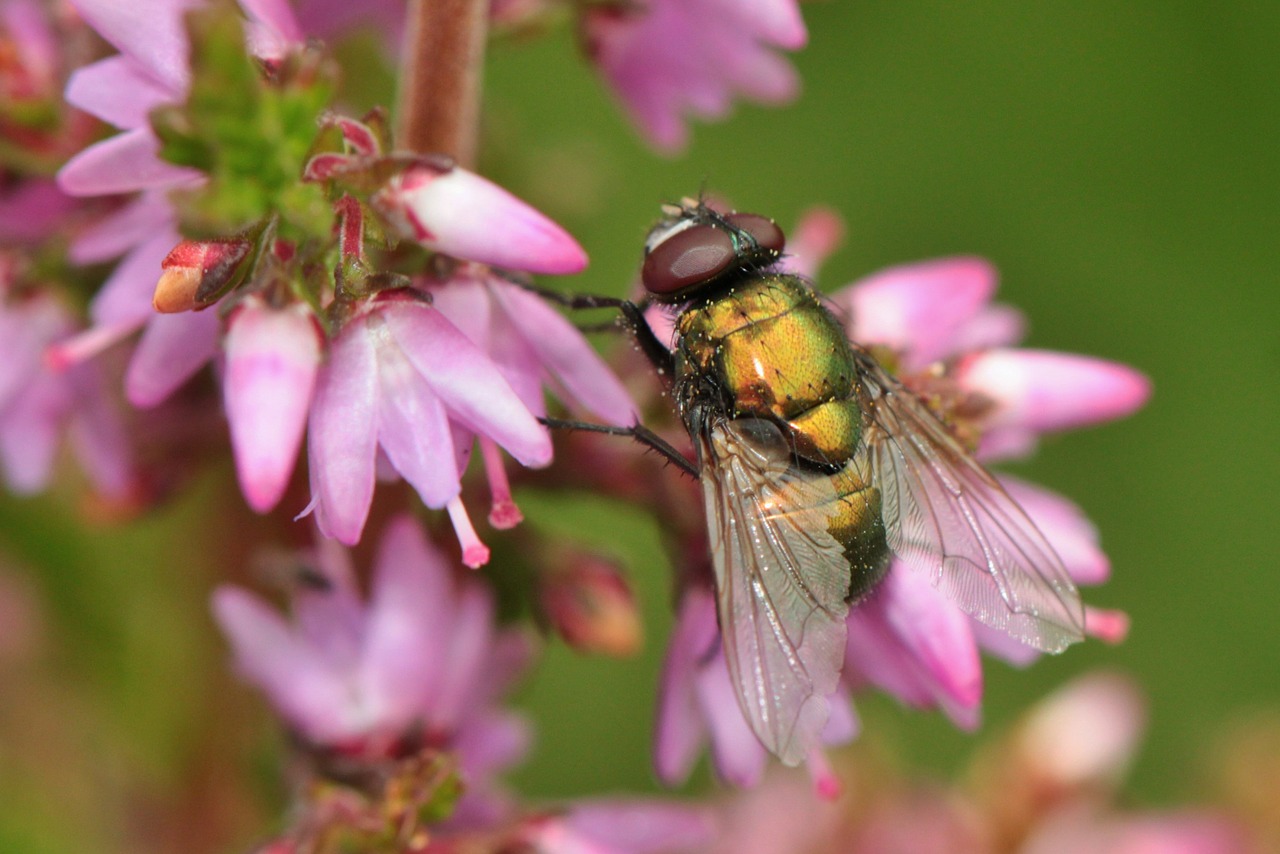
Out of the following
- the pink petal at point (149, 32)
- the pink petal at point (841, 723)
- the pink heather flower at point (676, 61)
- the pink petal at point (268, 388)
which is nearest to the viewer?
the pink petal at point (268, 388)

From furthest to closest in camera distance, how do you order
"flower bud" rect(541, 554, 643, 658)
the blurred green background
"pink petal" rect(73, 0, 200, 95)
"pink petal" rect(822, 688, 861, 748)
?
the blurred green background
"flower bud" rect(541, 554, 643, 658)
"pink petal" rect(822, 688, 861, 748)
"pink petal" rect(73, 0, 200, 95)

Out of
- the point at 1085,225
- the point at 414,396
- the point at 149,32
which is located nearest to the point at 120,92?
the point at 149,32

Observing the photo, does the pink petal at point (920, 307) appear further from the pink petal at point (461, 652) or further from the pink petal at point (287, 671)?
the pink petal at point (287, 671)

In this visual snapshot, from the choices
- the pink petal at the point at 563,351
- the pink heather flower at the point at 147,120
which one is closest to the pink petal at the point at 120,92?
the pink heather flower at the point at 147,120

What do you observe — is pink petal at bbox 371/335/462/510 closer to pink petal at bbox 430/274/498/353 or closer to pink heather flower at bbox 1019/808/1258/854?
pink petal at bbox 430/274/498/353

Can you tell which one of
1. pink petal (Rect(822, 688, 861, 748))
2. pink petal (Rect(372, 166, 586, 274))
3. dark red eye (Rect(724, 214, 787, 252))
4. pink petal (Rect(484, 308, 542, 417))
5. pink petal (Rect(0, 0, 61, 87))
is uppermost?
pink petal (Rect(0, 0, 61, 87))

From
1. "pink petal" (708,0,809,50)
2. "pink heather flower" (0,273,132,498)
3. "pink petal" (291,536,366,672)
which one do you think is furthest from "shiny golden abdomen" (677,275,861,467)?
"pink heather flower" (0,273,132,498)

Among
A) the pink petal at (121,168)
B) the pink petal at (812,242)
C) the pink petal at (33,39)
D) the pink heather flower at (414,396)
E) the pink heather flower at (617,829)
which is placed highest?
the pink petal at (33,39)
